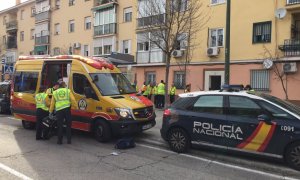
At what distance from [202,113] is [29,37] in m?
41.4

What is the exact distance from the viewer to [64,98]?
30.1 feet

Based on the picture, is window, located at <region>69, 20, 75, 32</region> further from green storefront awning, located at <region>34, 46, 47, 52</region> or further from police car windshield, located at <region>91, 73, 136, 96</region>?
police car windshield, located at <region>91, 73, 136, 96</region>

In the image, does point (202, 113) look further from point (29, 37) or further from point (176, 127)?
point (29, 37)

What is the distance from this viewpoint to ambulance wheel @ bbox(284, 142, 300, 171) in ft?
21.6

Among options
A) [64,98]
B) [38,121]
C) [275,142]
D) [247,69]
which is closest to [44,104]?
[38,121]

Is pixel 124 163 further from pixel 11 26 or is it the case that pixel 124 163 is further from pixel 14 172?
pixel 11 26

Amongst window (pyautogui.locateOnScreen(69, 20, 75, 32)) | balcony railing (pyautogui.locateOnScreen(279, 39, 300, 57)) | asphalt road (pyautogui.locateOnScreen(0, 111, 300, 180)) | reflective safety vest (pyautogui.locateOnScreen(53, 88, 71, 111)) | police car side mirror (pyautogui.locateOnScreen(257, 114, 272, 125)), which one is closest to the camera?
asphalt road (pyautogui.locateOnScreen(0, 111, 300, 180))

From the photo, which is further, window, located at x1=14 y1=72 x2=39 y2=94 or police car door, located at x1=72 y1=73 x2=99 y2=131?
window, located at x1=14 y1=72 x2=39 y2=94

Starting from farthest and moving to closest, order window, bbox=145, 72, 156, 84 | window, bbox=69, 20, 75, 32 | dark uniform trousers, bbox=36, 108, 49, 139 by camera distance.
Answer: window, bbox=69, 20, 75, 32 → window, bbox=145, 72, 156, 84 → dark uniform trousers, bbox=36, 108, 49, 139

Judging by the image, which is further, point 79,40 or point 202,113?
point 79,40

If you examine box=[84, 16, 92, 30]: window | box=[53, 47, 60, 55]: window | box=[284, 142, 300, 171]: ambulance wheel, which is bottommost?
box=[284, 142, 300, 171]: ambulance wheel

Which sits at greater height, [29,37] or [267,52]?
[29,37]

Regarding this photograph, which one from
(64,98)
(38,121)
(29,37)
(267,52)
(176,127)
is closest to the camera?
(176,127)

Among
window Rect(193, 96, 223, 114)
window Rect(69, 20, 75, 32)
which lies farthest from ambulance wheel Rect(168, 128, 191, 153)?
window Rect(69, 20, 75, 32)
